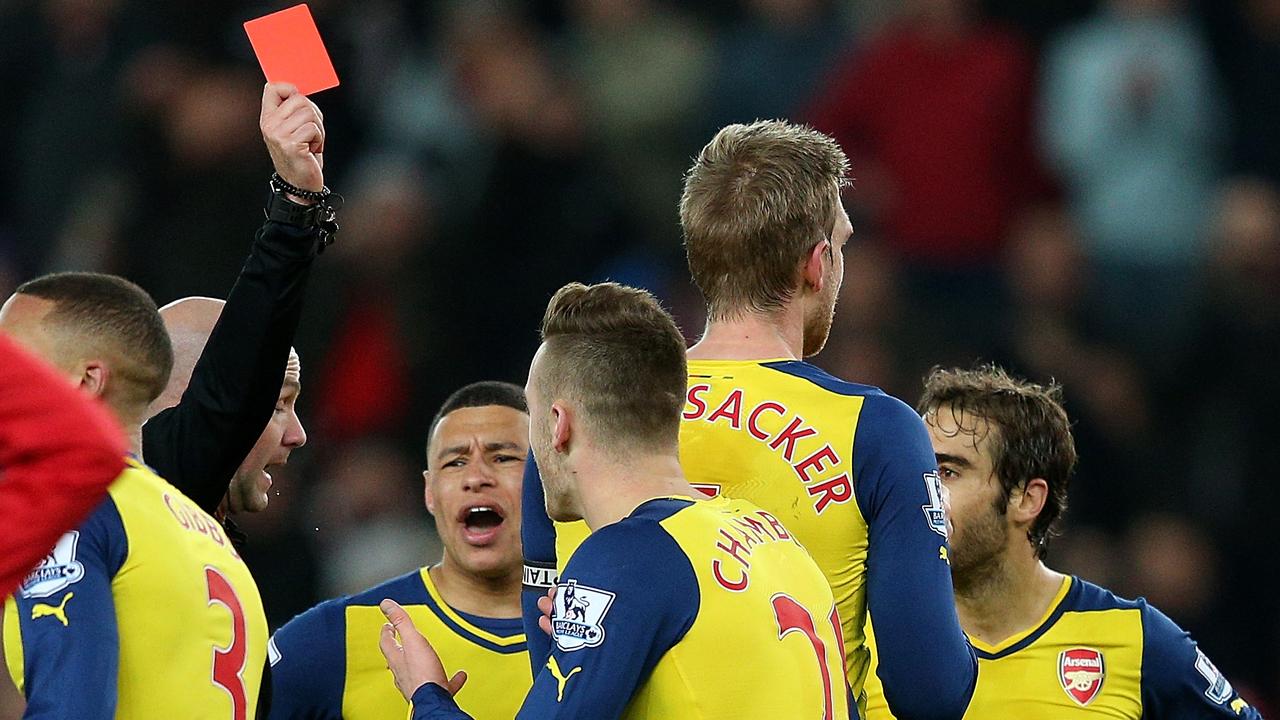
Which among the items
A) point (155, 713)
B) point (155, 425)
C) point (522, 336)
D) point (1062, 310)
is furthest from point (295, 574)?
point (155, 713)

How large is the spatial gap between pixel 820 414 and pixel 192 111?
7.22 meters

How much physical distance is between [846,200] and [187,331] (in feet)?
17.5

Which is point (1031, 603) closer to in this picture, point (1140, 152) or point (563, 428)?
point (563, 428)

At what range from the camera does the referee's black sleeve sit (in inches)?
166

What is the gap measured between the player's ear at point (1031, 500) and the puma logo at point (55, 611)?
8.86 feet

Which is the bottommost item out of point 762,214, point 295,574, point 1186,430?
point 295,574

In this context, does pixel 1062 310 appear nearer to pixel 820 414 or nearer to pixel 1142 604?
pixel 1142 604

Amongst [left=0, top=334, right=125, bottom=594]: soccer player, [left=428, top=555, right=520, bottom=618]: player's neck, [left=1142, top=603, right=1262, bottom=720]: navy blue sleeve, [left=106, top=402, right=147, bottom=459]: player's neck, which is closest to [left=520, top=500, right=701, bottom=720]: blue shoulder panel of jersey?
[left=0, top=334, right=125, bottom=594]: soccer player

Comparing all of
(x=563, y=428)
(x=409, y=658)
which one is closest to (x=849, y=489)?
(x=563, y=428)

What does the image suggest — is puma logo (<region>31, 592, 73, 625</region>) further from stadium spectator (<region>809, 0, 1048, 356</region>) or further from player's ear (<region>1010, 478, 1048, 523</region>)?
stadium spectator (<region>809, 0, 1048, 356</region>)

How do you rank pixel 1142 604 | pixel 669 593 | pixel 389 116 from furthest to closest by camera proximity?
1. pixel 389 116
2. pixel 1142 604
3. pixel 669 593

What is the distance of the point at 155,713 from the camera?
11.9 ft

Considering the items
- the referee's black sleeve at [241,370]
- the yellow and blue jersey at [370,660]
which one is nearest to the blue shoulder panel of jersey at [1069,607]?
the yellow and blue jersey at [370,660]

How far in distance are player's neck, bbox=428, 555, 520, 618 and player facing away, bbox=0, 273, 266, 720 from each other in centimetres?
136
